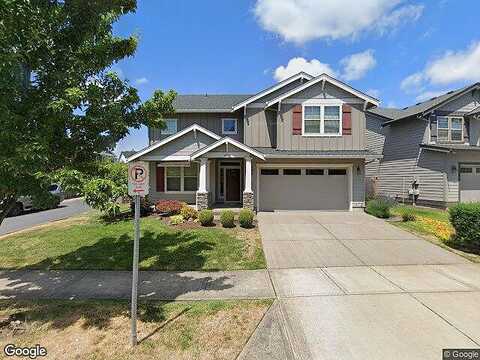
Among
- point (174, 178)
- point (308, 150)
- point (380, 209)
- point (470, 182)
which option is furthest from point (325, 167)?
point (470, 182)

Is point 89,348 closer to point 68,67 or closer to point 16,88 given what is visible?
point 16,88

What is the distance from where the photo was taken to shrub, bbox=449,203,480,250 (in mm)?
9381

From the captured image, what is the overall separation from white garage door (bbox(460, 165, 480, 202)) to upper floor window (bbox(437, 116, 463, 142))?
2030 mm

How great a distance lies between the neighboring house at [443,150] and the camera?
18969mm

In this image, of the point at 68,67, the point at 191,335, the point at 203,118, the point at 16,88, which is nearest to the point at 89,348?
the point at 191,335

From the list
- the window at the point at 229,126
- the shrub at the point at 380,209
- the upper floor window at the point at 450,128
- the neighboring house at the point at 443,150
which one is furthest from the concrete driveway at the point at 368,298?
the upper floor window at the point at 450,128

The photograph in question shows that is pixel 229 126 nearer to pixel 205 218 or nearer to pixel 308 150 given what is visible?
pixel 308 150

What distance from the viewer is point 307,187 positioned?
17625mm

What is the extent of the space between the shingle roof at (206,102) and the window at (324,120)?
5.37 m

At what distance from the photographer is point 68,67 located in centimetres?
514

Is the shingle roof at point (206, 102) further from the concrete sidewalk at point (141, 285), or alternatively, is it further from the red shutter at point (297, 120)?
the concrete sidewalk at point (141, 285)

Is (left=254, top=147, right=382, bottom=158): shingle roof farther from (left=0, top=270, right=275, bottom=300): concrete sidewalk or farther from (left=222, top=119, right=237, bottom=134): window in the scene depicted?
(left=0, top=270, right=275, bottom=300): concrete sidewalk

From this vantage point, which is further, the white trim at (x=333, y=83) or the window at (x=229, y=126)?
the window at (x=229, y=126)

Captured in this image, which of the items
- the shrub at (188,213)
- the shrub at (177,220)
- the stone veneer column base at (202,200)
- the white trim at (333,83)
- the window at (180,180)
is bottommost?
the shrub at (177,220)
